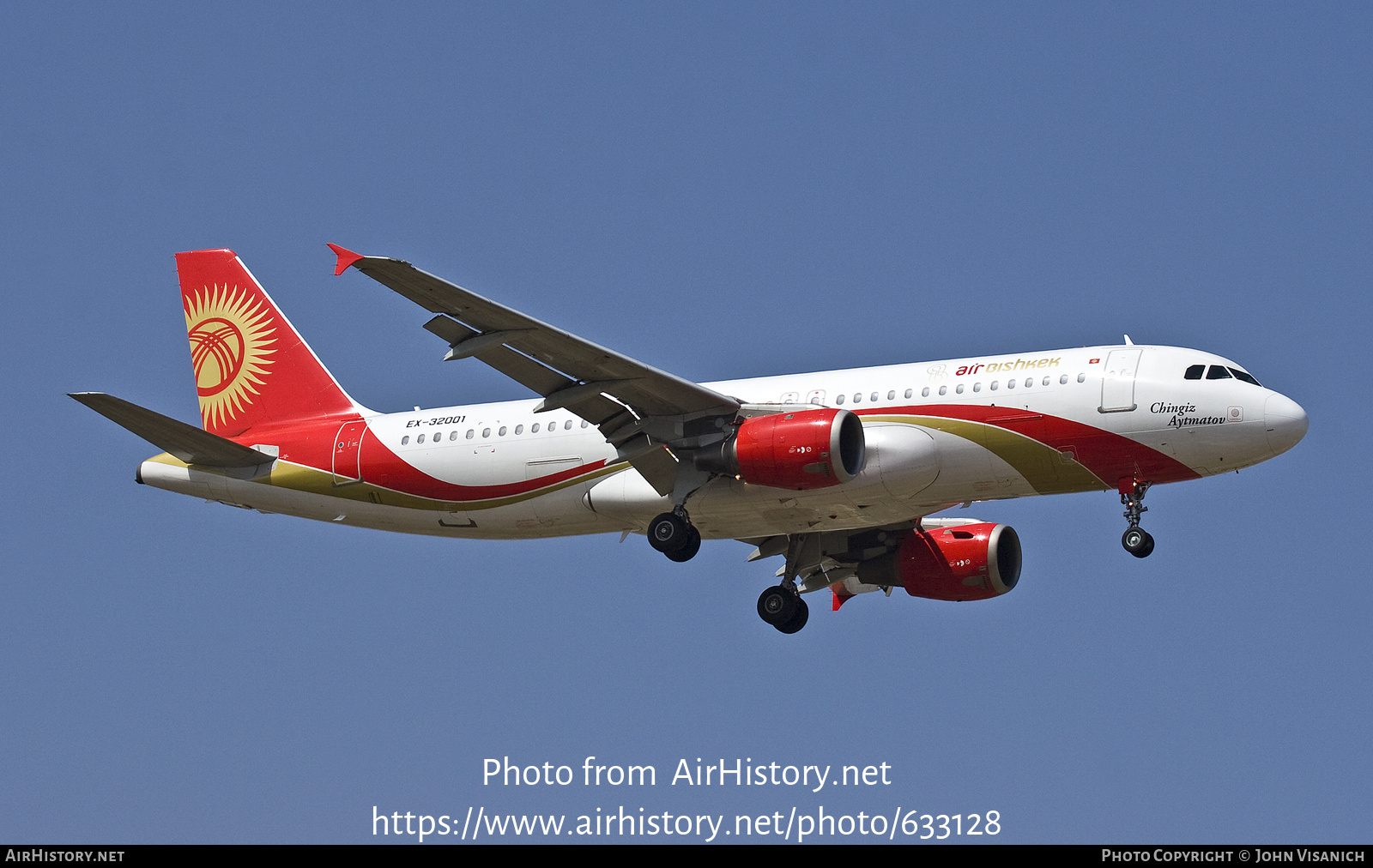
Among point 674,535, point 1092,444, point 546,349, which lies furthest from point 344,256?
point 1092,444

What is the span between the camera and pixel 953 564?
3925cm

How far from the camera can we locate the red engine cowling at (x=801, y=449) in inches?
1298

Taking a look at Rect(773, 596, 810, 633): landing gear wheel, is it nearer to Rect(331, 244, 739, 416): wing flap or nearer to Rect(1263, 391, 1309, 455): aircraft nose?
Rect(331, 244, 739, 416): wing flap

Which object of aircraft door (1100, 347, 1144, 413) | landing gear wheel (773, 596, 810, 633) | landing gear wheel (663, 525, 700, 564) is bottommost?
landing gear wheel (663, 525, 700, 564)

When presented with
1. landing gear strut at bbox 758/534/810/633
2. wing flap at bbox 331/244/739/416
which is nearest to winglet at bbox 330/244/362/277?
wing flap at bbox 331/244/739/416

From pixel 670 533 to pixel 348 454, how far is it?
310 inches

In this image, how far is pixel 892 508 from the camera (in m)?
35.2

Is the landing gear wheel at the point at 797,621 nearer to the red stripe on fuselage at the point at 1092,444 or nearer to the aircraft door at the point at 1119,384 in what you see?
the red stripe on fuselage at the point at 1092,444

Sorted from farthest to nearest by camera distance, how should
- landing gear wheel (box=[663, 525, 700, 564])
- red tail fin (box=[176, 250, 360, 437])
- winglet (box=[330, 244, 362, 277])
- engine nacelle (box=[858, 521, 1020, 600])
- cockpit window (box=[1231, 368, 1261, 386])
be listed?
red tail fin (box=[176, 250, 360, 437]) < engine nacelle (box=[858, 521, 1020, 600]) < landing gear wheel (box=[663, 525, 700, 564]) < cockpit window (box=[1231, 368, 1261, 386]) < winglet (box=[330, 244, 362, 277])

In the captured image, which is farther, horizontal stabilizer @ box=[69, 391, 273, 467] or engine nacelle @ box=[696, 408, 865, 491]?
horizontal stabilizer @ box=[69, 391, 273, 467]

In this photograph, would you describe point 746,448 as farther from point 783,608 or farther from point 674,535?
point 783,608

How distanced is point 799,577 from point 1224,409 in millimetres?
11112

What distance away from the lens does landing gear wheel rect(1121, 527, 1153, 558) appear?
33.2 m

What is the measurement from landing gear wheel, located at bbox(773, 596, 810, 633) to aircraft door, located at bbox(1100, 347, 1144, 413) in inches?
366
